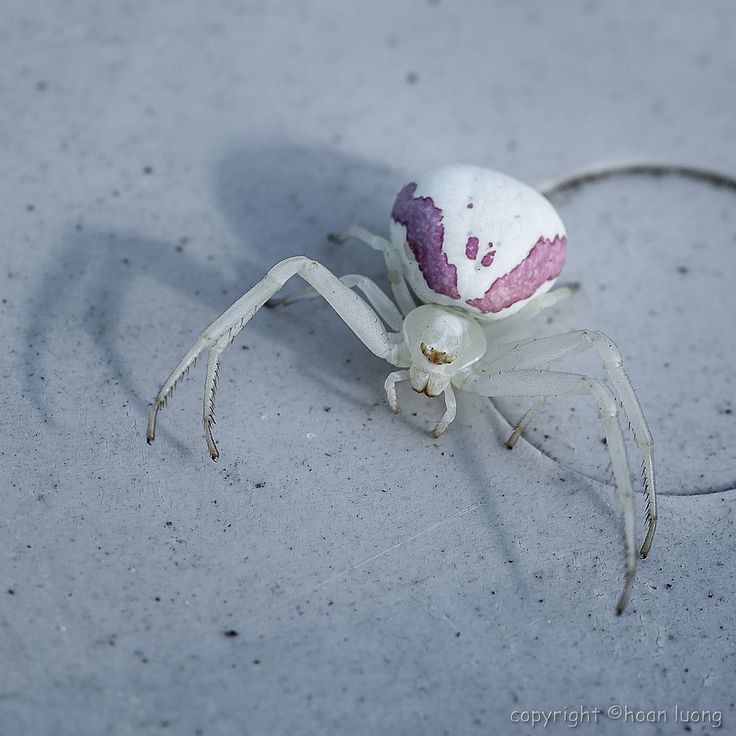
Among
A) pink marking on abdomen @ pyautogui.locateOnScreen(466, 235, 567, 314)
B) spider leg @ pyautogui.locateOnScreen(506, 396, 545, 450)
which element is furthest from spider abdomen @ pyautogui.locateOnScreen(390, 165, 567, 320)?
spider leg @ pyautogui.locateOnScreen(506, 396, 545, 450)

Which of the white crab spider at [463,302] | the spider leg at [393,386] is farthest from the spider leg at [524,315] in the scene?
the spider leg at [393,386]

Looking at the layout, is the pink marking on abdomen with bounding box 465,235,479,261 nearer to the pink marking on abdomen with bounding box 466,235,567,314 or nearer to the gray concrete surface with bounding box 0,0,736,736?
the pink marking on abdomen with bounding box 466,235,567,314

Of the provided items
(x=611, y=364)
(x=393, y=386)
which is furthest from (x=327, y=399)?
(x=611, y=364)

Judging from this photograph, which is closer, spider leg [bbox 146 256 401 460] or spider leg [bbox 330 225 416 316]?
spider leg [bbox 146 256 401 460]

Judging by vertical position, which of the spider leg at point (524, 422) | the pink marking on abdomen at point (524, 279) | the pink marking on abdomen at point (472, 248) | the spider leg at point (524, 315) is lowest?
the spider leg at point (524, 422)

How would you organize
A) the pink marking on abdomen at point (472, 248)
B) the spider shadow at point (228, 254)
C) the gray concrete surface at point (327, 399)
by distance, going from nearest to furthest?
the gray concrete surface at point (327, 399)
the pink marking on abdomen at point (472, 248)
the spider shadow at point (228, 254)

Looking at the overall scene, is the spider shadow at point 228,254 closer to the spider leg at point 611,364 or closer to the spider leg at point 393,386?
the spider leg at point 393,386

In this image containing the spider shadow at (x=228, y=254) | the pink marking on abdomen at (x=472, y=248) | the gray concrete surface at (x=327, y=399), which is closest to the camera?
the gray concrete surface at (x=327, y=399)

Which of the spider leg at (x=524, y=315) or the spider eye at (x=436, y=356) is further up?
the spider leg at (x=524, y=315)
